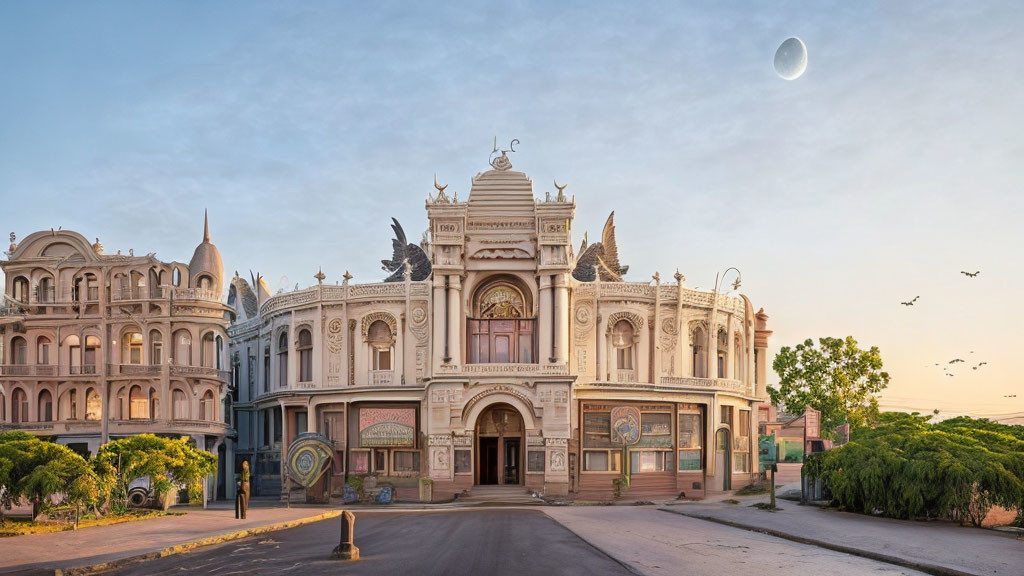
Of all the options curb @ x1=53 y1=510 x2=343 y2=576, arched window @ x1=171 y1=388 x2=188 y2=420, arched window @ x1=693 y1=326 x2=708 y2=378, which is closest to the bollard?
curb @ x1=53 y1=510 x2=343 y2=576

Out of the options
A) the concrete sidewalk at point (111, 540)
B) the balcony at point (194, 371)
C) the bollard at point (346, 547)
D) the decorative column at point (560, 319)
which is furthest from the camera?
the balcony at point (194, 371)

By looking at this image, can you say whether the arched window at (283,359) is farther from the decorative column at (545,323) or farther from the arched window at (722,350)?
the arched window at (722,350)

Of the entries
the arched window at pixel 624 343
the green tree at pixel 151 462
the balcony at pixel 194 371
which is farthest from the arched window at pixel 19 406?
the arched window at pixel 624 343

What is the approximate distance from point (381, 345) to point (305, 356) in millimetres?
4873

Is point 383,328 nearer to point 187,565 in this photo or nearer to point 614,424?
point 614,424

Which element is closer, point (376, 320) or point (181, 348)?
point (376, 320)

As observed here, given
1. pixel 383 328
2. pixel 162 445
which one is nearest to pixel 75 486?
pixel 162 445

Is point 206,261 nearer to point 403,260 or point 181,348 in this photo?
point 181,348

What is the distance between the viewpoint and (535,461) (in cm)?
4962

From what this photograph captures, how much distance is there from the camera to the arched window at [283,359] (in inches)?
2231

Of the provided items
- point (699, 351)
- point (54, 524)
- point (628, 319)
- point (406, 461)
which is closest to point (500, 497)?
point (406, 461)

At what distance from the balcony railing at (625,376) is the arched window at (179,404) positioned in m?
24.0

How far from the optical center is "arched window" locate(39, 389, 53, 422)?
175 feet

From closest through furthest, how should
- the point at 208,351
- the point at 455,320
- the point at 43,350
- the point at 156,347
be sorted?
Result: the point at 455,320, the point at 43,350, the point at 156,347, the point at 208,351
